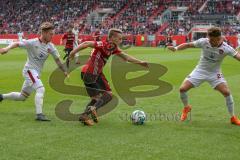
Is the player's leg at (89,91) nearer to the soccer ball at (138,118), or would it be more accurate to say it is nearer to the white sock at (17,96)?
the soccer ball at (138,118)

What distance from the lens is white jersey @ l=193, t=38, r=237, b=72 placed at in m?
10.1

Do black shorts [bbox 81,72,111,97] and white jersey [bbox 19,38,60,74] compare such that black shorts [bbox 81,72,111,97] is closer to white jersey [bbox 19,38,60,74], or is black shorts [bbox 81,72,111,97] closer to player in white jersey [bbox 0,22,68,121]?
player in white jersey [bbox 0,22,68,121]

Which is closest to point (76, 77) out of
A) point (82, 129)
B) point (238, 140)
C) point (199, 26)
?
point (82, 129)

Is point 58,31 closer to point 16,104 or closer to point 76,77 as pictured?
point 76,77

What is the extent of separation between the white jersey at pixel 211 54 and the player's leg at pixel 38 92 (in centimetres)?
343

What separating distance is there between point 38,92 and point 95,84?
4.25ft

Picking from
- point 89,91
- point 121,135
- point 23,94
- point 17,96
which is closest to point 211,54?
point 89,91

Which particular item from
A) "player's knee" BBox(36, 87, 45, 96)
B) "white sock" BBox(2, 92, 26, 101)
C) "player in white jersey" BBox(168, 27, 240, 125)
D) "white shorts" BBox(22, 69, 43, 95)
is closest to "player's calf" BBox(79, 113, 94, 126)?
"player's knee" BBox(36, 87, 45, 96)

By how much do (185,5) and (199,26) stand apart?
8324 mm

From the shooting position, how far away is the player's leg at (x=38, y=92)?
10281 millimetres

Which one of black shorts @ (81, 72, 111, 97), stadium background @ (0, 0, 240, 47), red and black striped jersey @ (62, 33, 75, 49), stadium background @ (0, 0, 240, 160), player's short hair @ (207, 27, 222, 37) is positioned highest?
player's short hair @ (207, 27, 222, 37)

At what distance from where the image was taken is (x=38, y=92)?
10516 millimetres

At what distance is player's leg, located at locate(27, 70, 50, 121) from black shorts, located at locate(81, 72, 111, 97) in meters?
1.02

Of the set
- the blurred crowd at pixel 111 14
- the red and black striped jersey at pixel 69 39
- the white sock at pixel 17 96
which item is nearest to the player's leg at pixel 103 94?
the white sock at pixel 17 96
